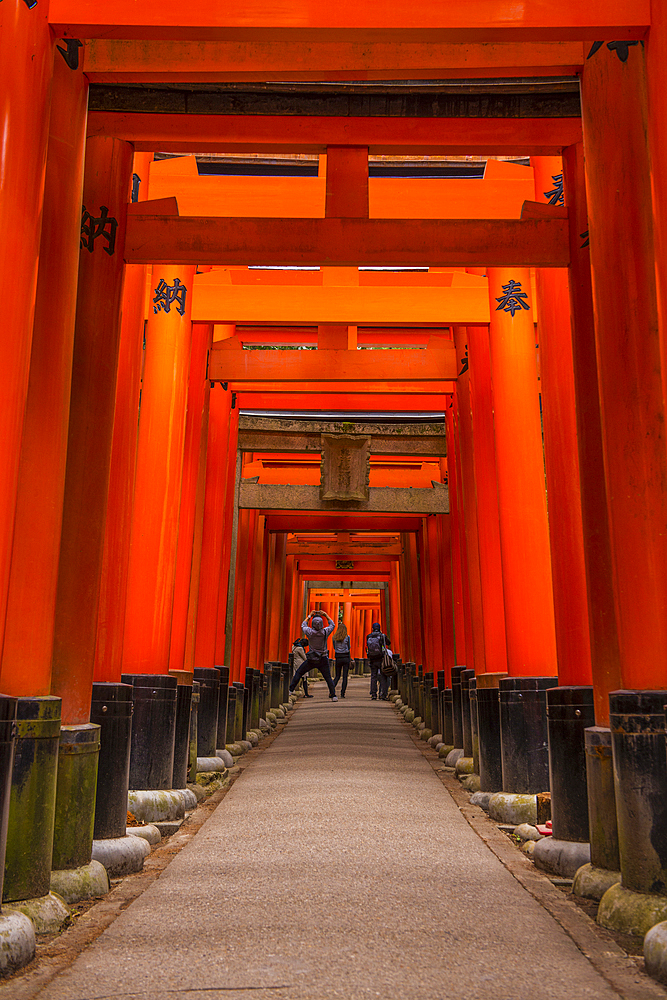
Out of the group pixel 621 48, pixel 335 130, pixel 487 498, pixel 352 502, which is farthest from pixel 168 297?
pixel 352 502

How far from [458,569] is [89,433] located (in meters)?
5.82

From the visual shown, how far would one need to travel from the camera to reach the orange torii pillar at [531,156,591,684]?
4.78 m

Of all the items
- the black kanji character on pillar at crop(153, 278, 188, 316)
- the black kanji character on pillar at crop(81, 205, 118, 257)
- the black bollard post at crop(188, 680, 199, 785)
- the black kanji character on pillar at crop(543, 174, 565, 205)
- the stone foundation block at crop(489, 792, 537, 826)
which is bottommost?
the stone foundation block at crop(489, 792, 537, 826)

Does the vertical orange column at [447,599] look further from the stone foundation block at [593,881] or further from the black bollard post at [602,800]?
the black bollard post at [602,800]

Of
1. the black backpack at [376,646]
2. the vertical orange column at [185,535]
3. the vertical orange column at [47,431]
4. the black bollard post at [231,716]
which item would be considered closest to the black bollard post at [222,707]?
the black bollard post at [231,716]

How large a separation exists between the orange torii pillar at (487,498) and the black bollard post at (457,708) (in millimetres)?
2071

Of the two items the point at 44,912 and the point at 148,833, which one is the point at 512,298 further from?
the point at 44,912

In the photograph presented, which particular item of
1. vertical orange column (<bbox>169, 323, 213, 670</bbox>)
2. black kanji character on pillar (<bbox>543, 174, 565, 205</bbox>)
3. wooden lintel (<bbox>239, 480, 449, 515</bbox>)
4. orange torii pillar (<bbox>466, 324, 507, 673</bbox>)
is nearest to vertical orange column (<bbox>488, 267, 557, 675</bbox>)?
orange torii pillar (<bbox>466, 324, 507, 673</bbox>)

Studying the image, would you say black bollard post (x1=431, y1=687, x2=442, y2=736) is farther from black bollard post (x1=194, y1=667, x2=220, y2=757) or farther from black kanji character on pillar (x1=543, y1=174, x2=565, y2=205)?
black kanji character on pillar (x1=543, y1=174, x2=565, y2=205)

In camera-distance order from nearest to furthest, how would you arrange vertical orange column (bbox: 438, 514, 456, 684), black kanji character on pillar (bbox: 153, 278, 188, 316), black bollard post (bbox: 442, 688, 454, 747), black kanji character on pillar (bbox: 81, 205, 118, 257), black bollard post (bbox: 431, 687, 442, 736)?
1. black kanji character on pillar (bbox: 81, 205, 118, 257)
2. black kanji character on pillar (bbox: 153, 278, 188, 316)
3. black bollard post (bbox: 442, 688, 454, 747)
4. vertical orange column (bbox: 438, 514, 456, 684)
5. black bollard post (bbox: 431, 687, 442, 736)

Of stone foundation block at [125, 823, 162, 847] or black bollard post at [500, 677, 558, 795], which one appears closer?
stone foundation block at [125, 823, 162, 847]

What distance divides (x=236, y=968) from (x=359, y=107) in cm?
397

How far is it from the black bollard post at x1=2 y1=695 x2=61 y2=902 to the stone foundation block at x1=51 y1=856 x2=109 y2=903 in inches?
15.0

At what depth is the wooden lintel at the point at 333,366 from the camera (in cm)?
867
